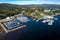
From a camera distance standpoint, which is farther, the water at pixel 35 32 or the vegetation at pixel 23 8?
the vegetation at pixel 23 8

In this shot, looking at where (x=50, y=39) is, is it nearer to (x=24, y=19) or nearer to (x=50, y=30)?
(x=50, y=30)

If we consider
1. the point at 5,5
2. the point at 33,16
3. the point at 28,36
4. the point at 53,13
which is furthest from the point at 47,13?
the point at 5,5

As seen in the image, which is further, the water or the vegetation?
the vegetation

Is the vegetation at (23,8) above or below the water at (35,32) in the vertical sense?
above

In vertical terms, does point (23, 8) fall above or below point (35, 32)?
above

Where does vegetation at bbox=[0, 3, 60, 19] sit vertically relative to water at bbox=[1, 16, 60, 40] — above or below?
above

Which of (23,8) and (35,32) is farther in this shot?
(23,8)

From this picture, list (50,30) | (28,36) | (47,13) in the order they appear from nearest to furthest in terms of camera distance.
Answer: (28,36) → (50,30) → (47,13)

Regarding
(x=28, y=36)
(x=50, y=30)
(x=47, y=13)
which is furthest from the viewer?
(x=47, y=13)
